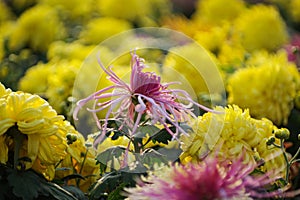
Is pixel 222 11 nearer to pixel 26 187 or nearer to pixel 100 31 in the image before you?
pixel 100 31

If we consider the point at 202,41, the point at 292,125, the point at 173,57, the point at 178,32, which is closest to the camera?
the point at 292,125

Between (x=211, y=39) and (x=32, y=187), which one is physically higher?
(x=32, y=187)

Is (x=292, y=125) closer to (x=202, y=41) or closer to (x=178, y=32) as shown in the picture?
(x=202, y=41)

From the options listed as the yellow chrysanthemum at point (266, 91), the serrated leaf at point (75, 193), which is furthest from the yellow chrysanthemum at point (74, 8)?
the serrated leaf at point (75, 193)

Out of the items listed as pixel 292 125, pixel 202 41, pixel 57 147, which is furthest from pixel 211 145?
pixel 202 41

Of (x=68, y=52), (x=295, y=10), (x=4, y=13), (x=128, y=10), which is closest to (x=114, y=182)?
(x=68, y=52)

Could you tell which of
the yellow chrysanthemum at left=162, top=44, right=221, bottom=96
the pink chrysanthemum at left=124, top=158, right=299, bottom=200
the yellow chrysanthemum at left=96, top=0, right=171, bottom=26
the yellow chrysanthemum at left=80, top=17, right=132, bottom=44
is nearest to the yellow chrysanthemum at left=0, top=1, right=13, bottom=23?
the yellow chrysanthemum at left=96, top=0, right=171, bottom=26
